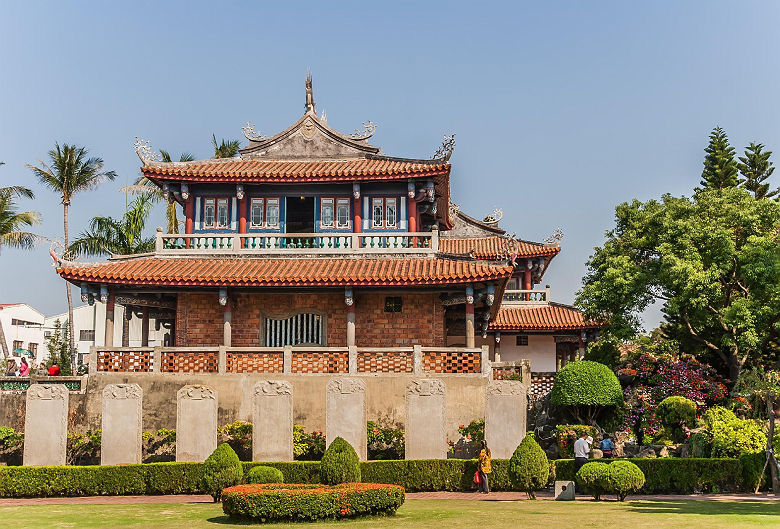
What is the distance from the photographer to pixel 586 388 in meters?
26.6

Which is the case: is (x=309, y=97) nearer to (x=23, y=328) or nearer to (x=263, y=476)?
(x=263, y=476)

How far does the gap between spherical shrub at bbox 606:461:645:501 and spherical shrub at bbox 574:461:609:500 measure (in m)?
0.09

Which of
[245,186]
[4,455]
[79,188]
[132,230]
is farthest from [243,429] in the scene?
[79,188]

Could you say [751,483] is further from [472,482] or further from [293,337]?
[293,337]

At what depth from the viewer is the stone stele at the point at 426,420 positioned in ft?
72.5

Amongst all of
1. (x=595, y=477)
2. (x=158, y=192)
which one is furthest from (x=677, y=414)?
(x=158, y=192)

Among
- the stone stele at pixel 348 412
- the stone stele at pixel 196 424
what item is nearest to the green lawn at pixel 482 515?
the stone stele at pixel 196 424

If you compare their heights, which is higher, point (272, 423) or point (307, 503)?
point (272, 423)

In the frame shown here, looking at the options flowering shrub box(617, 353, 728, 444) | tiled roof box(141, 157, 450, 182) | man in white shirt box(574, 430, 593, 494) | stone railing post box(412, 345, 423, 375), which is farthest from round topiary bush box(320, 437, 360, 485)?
tiled roof box(141, 157, 450, 182)

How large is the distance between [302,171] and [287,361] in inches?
313

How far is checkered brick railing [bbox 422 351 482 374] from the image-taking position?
26141 millimetres

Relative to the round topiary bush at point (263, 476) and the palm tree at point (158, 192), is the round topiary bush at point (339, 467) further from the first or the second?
the palm tree at point (158, 192)

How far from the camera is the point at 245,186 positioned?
30.8 metres

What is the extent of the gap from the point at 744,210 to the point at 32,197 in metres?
38.9
